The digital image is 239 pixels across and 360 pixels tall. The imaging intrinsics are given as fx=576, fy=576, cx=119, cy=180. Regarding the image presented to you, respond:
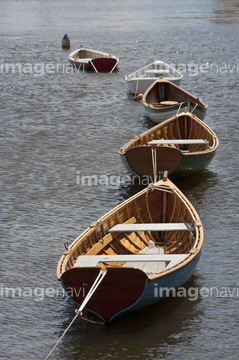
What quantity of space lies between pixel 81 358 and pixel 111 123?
63.5ft

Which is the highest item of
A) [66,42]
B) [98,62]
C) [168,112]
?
[66,42]

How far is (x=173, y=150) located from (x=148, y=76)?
17.5 m

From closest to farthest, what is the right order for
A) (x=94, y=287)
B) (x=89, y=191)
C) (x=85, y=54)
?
(x=94, y=287) < (x=89, y=191) < (x=85, y=54)

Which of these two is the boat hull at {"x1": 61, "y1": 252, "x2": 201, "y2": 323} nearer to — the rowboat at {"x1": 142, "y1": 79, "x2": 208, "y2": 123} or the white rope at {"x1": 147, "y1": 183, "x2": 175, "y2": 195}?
the white rope at {"x1": 147, "y1": 183, "x2": 175, "y2": 195}

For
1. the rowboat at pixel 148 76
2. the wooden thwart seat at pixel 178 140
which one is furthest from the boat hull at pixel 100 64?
the wooden thwart seat at pixel 178 140

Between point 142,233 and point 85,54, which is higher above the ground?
point 85,54

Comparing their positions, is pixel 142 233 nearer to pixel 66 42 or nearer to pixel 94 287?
pixel 94 287

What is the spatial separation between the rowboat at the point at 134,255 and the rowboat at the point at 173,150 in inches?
114

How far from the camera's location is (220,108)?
33.3 metres

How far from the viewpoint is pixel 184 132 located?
2572cm

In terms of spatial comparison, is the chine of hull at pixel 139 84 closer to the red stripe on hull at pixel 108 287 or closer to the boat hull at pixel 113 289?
the boat hull at pixel 113 289

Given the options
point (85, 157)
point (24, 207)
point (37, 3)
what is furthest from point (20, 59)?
Answer: point (37, 3)

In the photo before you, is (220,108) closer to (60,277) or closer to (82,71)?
(82,71)

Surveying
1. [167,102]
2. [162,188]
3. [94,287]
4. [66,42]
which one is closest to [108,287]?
[94,287]
